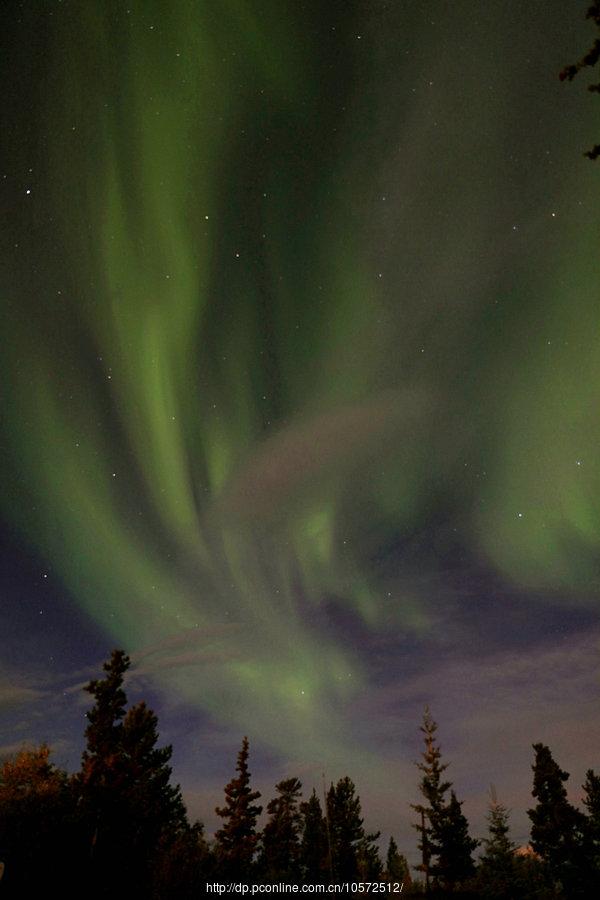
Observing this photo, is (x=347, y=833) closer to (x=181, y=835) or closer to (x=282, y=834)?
(x=282, y=834)

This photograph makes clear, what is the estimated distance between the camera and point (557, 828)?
163ft

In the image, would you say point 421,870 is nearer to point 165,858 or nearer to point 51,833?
point 165,858

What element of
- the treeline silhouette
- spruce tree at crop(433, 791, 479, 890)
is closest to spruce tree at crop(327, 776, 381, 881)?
the treeline silhouette

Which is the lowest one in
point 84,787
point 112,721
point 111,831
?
point 111,831

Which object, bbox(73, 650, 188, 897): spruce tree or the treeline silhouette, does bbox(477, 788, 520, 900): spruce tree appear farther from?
bbox(73, 650, 188, 897): spruce tree

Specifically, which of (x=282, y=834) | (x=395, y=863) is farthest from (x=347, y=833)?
(x=395, y=863)

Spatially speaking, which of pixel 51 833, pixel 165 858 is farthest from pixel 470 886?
pixel 51 833

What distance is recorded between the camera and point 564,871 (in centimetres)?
4612

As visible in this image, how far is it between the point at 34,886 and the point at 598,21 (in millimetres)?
39774

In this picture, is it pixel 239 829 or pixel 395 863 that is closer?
pixel 239 829

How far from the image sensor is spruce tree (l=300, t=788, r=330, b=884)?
57.0m

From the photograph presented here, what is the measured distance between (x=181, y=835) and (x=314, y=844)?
33.0 metres

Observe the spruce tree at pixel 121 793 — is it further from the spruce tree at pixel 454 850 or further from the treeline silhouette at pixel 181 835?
the spruce tree at pixel 454 850

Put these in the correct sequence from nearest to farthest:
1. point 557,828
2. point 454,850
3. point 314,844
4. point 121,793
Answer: point 121,793 < point 454,850 < point 557,828 < point 314,844
